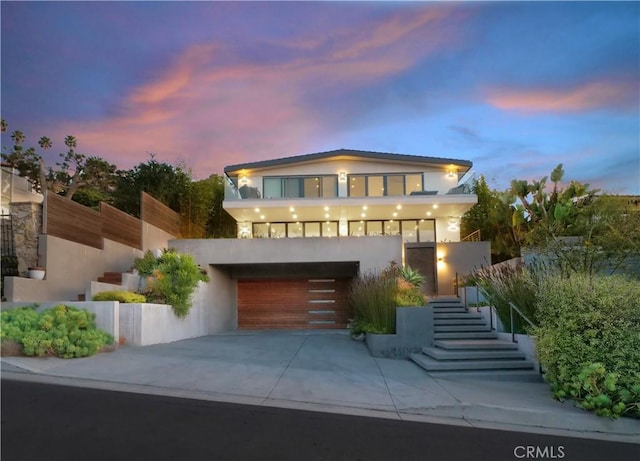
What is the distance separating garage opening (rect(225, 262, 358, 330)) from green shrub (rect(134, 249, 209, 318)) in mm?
6872

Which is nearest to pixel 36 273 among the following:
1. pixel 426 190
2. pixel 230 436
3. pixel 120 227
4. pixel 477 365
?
pixel 120 227

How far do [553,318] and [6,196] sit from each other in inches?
810

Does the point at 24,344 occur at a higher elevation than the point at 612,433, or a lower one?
higher

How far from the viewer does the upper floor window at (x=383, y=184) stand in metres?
24.0

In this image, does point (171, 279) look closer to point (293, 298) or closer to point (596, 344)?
point (293, 298)

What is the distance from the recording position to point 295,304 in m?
21.6

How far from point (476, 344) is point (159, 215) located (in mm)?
14232

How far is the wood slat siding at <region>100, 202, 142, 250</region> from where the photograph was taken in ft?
51.8

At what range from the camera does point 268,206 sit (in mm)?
23219

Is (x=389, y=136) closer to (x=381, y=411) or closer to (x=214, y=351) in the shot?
(x=214, y=351)

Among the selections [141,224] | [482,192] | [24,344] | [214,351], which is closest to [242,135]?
[141,224]

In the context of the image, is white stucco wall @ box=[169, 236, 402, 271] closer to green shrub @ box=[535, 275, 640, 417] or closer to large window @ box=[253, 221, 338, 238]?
large window @ box=[253, 221, 338, 238]

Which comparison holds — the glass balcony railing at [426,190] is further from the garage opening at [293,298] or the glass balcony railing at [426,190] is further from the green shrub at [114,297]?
the green shrub at [114,297]

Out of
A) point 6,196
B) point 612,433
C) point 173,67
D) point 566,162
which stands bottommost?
point 612,433
